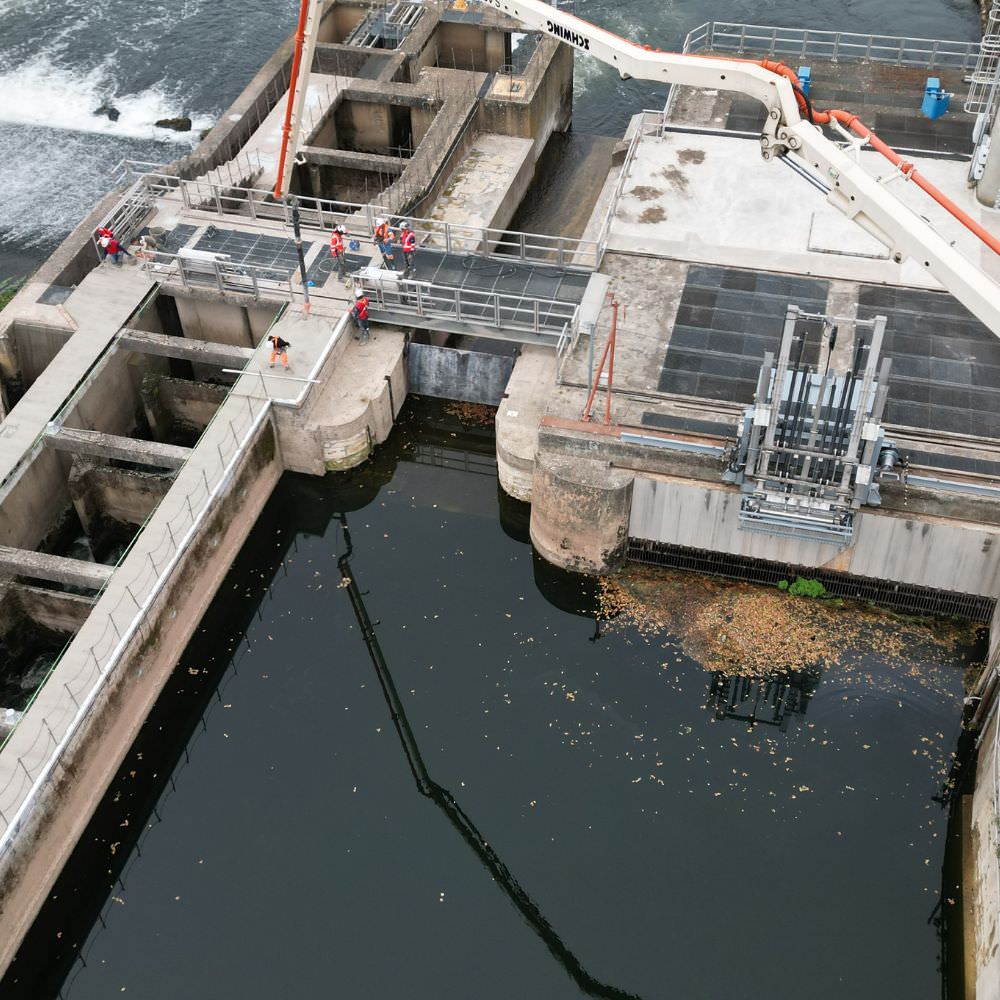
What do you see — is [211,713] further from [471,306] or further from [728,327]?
[728,327]

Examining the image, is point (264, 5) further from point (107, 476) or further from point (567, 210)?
point (107, 476)

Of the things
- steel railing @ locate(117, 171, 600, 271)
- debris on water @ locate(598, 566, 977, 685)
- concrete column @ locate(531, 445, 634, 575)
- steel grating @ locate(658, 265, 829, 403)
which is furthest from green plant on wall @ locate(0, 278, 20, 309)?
debris on water @ locate(598, 566, 977, 685)

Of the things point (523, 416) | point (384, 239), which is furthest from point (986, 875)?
point (384, 239)

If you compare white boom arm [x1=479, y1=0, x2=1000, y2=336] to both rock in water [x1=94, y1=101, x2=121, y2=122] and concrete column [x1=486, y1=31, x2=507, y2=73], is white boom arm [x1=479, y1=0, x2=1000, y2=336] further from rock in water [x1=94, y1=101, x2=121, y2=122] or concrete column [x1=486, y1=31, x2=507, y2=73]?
rock in water [x1=94, y1=101, x2=121, y2=122]

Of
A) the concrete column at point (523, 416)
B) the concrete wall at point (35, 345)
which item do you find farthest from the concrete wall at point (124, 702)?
the concrete wall at point (35, 345)

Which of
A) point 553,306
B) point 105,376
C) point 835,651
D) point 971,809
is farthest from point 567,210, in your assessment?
point 971,809

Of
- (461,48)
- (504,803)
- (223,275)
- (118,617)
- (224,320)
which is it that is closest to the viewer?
(504,803)

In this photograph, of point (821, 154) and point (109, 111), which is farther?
point (109, 111)
